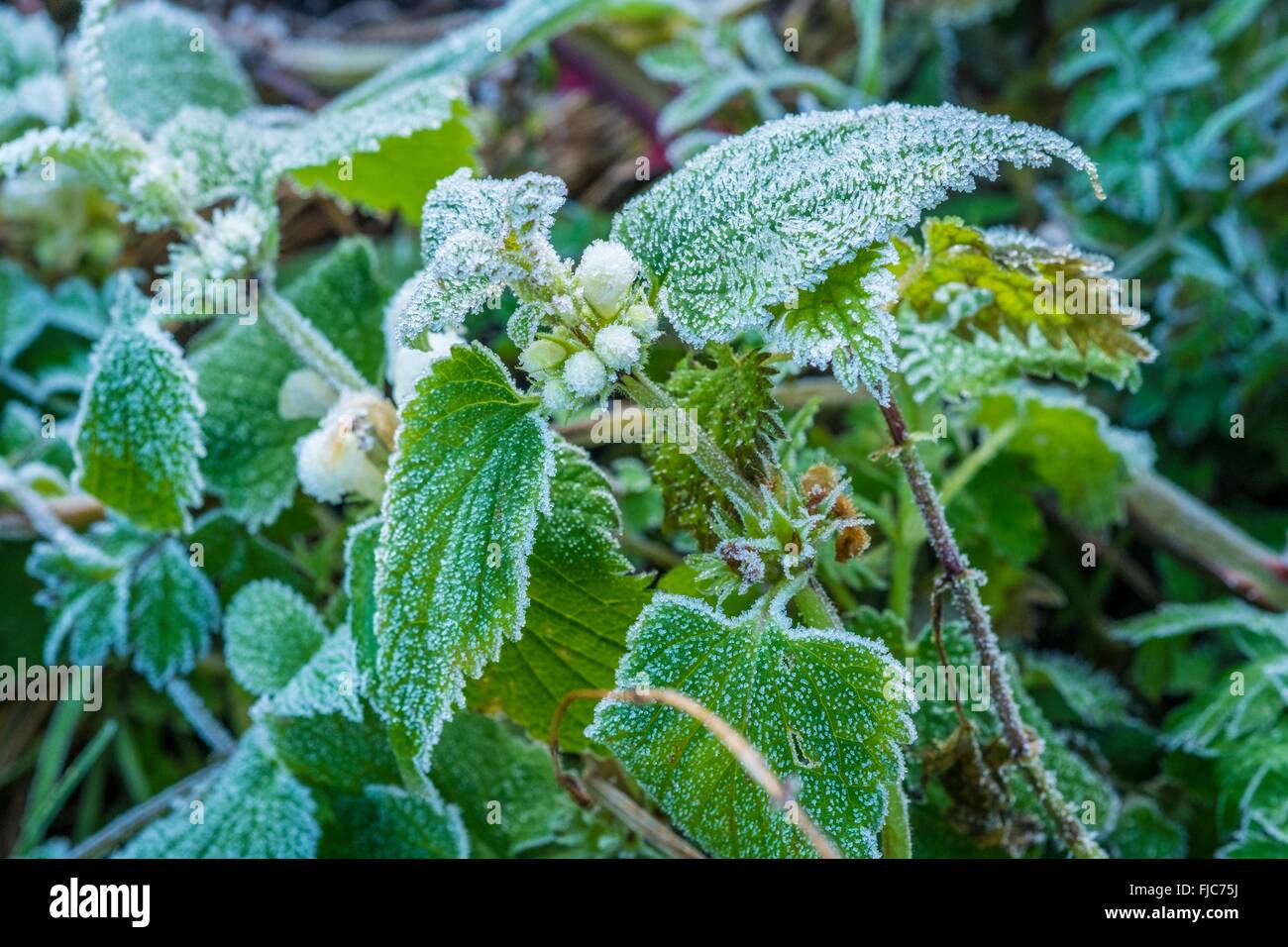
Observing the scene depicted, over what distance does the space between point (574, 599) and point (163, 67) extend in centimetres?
81

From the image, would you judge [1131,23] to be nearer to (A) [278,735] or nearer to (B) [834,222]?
(B) [834,222]

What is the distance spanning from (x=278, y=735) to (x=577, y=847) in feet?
0.72

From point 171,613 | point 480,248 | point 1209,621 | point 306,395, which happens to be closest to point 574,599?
point 480,248

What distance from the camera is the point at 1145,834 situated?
85 cm

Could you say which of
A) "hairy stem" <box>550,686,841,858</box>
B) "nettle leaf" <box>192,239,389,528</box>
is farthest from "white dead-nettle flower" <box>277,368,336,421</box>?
"hairy stem" <box>550,686,841,858</box>

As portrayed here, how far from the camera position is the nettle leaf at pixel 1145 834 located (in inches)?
32.9

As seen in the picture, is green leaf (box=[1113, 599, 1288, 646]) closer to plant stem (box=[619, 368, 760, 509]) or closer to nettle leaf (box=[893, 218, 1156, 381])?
nettle leaf (box=[893, 218, 1156, 381])

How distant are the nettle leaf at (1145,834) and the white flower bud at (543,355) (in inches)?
22.5

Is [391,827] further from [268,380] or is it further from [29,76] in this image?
[29,76]

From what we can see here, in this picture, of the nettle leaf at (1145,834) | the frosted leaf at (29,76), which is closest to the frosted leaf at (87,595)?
the frosted leaf at (29,76)

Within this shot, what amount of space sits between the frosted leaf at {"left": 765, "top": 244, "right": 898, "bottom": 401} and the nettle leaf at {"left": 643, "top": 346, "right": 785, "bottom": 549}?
6cm
